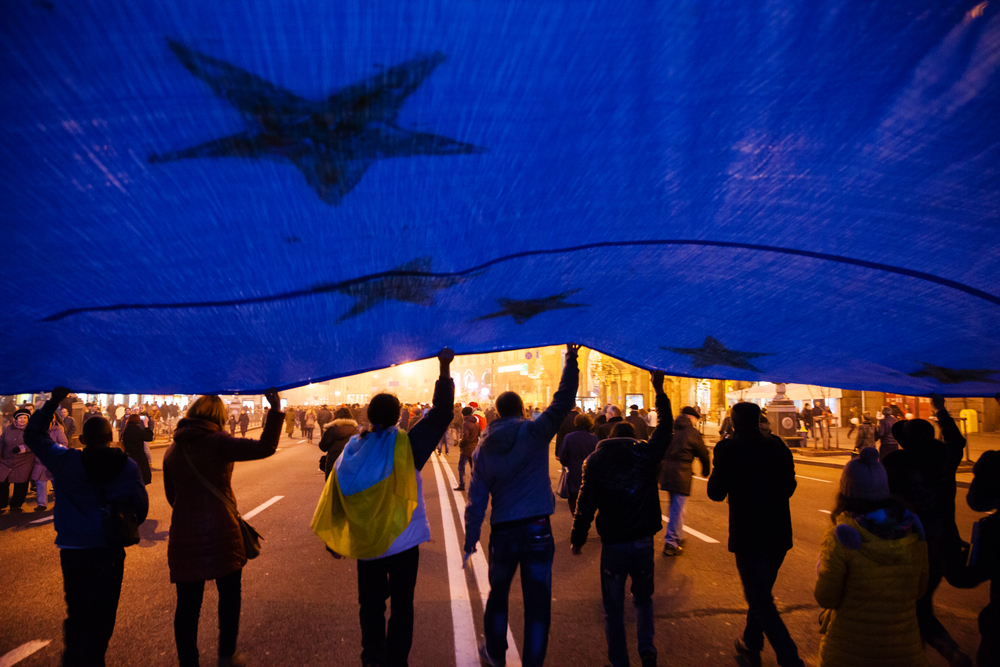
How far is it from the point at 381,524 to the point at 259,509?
8.68 m

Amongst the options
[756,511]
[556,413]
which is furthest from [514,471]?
[756,511]

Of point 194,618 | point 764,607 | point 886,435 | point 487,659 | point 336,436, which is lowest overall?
point 487,659

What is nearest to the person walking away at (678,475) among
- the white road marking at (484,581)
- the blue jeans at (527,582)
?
the white road marking at (484,581)

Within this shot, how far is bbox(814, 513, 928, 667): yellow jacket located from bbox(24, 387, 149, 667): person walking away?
4.30 meters

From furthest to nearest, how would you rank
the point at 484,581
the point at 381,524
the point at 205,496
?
the point at 484,581 → the point at 205,496 → the point at 381,524

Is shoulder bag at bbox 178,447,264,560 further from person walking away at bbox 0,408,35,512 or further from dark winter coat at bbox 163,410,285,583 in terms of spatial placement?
person walking away at bbox 0,408,35,512

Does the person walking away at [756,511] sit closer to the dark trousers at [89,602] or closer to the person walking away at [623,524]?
the person walking away at [623,524]

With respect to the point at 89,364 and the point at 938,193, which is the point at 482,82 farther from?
the point at 89,364

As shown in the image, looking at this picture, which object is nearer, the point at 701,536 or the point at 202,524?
the point at 202,524

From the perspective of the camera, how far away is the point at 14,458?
9445mm

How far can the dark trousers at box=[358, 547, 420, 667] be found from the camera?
3.17 metres

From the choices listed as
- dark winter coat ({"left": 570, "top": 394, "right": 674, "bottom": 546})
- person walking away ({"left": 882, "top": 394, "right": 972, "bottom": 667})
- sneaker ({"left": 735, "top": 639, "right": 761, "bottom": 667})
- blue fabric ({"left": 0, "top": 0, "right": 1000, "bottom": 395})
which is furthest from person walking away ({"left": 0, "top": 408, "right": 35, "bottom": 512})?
person walking away ({"left": 882, "top": 394, "right": 972, "bottom": 667})

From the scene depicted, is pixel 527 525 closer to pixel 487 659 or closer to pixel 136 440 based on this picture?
pixel 487 659

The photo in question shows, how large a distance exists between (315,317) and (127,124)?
1860 millimetres
